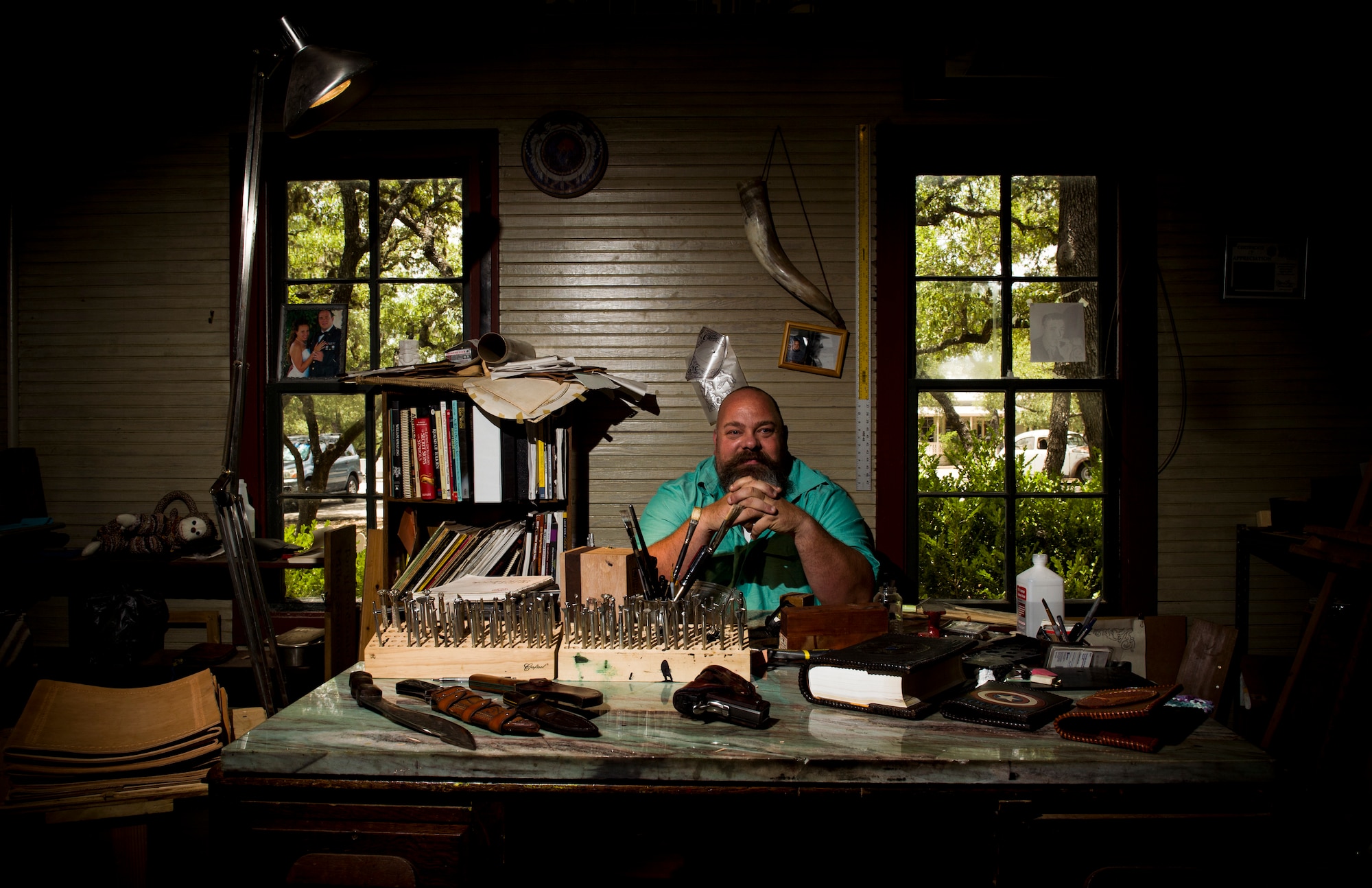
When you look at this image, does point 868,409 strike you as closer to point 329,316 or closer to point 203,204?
point 329,316

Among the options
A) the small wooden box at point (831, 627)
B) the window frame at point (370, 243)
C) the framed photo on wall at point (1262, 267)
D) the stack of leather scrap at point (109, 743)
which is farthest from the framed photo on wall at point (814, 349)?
the stack of leather scrap at point (109, 743)

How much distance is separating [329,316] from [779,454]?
2247mm

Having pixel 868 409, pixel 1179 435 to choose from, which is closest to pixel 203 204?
pixel 868 409

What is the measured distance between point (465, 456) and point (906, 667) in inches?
89.6

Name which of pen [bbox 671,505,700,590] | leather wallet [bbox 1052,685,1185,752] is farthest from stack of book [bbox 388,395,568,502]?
leather wallet [bbox 1052,685,1185,752]

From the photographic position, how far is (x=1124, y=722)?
131 centimetres

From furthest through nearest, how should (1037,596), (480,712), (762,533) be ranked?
(762,533)
(1037,596)
(480,712)

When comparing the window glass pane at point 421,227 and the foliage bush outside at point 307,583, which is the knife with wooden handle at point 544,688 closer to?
the foliage bush outside at point 307,583

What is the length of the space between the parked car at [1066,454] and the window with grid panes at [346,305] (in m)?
2.70

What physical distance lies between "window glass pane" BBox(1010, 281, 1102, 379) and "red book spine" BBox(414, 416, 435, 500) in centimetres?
263

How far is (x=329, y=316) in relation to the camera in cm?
369

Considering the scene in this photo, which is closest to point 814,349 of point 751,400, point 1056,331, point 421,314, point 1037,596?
point 751,400

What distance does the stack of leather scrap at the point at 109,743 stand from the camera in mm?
1505

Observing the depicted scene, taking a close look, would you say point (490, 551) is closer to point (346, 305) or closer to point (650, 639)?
point (346, 305)
